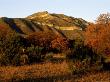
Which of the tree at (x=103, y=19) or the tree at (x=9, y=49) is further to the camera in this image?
the tree at (x=103, y=19)

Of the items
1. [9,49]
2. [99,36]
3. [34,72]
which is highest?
[9,49]

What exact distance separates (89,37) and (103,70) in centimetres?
3928

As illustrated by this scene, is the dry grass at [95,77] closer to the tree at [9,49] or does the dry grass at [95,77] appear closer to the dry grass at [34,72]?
the dry grass at [34,72]

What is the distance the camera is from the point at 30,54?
2366 centimetres

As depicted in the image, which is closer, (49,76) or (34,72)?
(49,76)

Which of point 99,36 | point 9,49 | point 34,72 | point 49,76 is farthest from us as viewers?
point 99,36

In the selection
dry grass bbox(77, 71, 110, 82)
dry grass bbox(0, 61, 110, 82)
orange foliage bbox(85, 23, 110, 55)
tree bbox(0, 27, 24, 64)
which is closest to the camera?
dry grass bbox(0, 61, 110, 82)

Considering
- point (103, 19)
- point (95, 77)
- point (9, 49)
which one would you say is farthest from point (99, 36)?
point (95, 77)

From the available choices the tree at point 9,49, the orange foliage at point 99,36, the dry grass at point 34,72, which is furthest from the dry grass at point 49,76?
the orange foliage at point 99,36

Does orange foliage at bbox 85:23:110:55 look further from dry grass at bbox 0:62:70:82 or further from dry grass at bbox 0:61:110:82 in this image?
dry grass at bbox 0:61:110:82

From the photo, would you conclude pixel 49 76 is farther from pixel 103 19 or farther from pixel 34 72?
pixel 103 19

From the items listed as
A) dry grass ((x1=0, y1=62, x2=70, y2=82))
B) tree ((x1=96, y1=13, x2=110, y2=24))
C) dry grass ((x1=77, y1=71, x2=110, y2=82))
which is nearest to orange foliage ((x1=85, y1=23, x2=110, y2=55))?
tree ((x1=96, y1=13, x2=110, y2=24))

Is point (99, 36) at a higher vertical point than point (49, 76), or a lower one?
lower

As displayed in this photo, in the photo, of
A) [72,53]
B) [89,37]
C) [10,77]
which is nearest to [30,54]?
[72,53]
